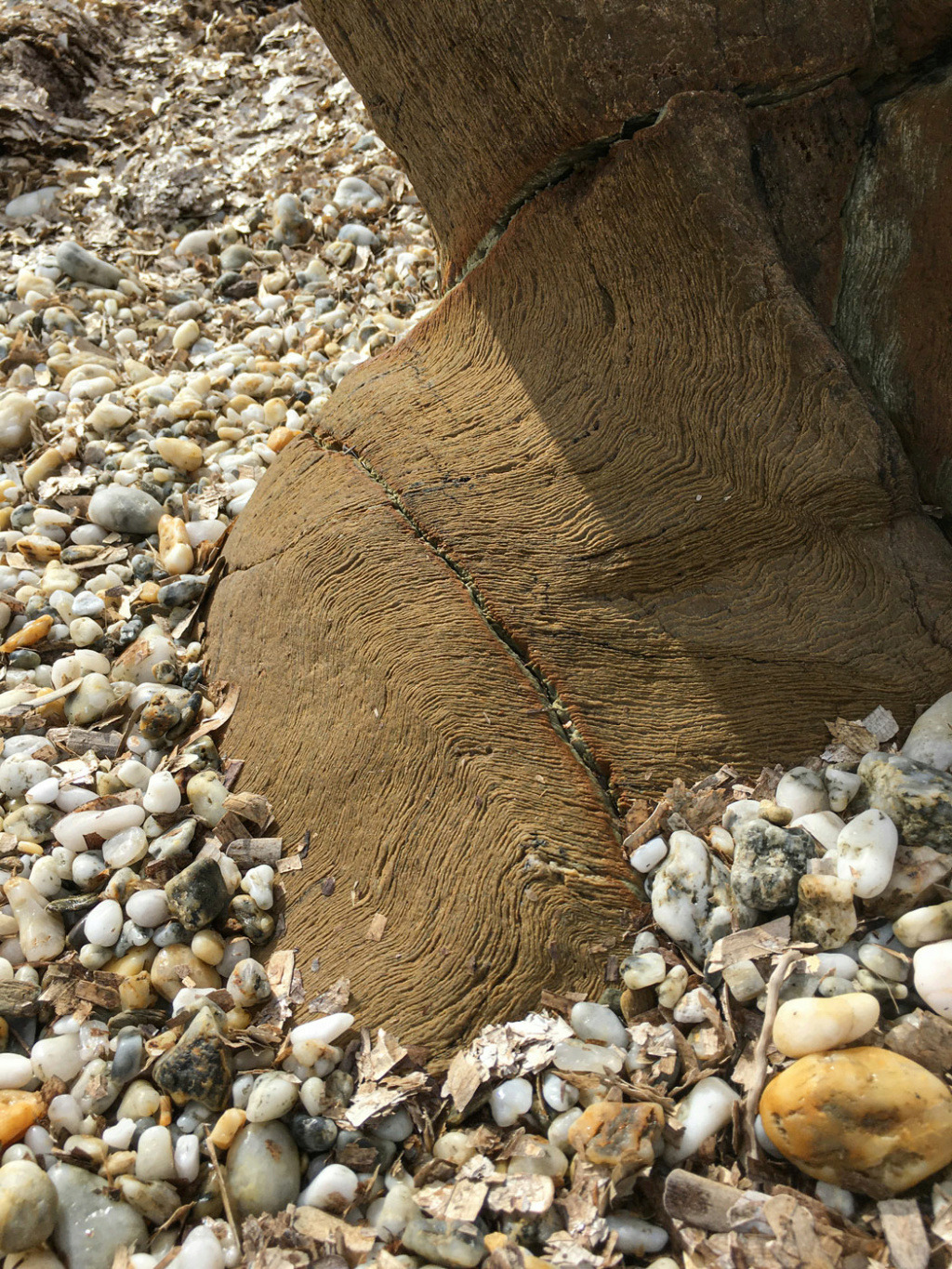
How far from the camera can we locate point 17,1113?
1.61 meters

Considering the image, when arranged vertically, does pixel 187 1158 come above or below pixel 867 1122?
above

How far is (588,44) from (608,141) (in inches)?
6.9

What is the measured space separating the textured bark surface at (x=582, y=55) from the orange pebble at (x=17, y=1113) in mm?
2034

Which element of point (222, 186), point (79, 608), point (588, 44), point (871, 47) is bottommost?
point (79, 608)

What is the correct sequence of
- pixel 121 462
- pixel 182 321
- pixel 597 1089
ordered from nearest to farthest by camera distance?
pixel 597 1089 < pixel 121 462 < pixel 182 321

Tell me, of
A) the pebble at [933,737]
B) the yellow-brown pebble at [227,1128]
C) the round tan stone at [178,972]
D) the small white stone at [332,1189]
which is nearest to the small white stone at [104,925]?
the round tan stone at [178,972]

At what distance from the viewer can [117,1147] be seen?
160 centimetres

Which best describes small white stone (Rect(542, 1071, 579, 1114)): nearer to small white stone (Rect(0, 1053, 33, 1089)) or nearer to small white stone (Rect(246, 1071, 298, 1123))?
small white stone (Rect(246, 1071, 298, 1123))

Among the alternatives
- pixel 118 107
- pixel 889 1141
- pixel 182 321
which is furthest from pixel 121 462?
pixel 118 107

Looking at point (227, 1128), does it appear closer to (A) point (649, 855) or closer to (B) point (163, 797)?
(B) point (163, 797)

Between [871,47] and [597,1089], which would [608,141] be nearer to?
[871,47]

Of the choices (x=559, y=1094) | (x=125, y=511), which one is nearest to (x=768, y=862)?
(x=559, y=1094)

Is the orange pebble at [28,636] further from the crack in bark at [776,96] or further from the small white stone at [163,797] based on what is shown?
the crack in bark at [776,96]

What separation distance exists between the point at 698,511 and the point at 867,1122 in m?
1.08
